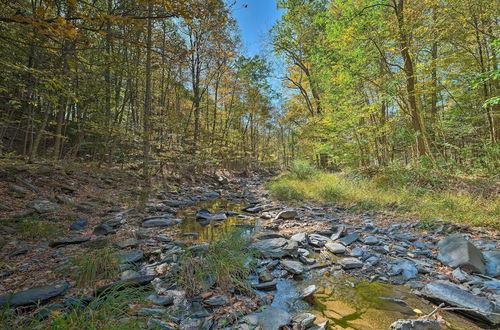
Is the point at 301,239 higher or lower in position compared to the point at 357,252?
higher

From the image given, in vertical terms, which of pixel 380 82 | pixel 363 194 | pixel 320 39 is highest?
pixel 320 39

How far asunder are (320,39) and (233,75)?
25.9 feet

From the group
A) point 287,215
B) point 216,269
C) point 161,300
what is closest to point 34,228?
point 161,300

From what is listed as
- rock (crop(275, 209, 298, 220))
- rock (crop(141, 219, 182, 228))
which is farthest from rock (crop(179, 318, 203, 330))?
rock (crop(275, 209, 298, 220))

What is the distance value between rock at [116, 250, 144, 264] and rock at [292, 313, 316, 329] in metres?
2.31

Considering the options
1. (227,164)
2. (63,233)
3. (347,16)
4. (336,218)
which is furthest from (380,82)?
(227,164)

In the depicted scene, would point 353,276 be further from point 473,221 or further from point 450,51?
point 450,51

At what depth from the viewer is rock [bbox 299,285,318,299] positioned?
2.59m

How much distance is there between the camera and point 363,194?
730 centimetres

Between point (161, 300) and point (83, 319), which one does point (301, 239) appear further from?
point (83, 319)

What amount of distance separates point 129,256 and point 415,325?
11.3ft

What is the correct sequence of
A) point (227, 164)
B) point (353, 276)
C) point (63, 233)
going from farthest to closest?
1. point (227, 164)
2. point (63, 233)
3. point (353, 276)

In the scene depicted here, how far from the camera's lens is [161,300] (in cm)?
232

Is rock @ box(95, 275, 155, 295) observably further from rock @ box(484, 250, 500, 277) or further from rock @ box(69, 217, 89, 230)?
rock @ box(484, 250, 500, 277)
